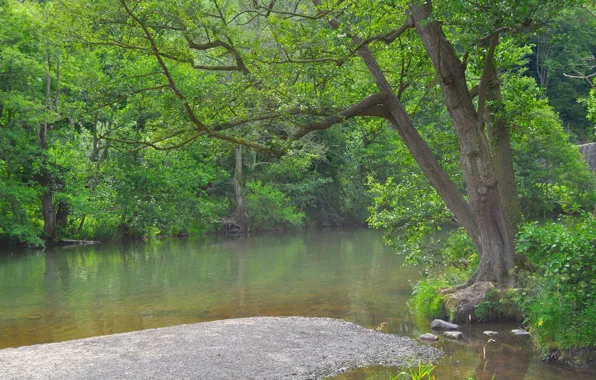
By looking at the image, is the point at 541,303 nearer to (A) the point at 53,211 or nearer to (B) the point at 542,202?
(A) the point at 53,211

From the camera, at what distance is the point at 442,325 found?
1170 cm

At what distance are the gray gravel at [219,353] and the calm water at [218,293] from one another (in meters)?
0.68

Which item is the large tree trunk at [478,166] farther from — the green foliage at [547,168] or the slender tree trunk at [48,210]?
the slender tree trunk at [48,210]

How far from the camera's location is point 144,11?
12.1 metres

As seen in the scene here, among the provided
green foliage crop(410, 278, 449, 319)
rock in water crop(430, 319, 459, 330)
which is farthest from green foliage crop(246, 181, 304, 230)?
rock in water crop(430, 319, 459, 330)

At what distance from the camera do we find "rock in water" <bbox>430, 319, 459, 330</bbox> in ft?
38.0

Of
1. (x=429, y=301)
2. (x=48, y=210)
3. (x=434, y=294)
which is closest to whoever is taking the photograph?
(x=429, y=301)

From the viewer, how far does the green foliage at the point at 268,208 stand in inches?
1638

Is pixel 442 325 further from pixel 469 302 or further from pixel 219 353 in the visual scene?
pixel 219 353

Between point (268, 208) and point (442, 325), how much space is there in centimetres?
3074

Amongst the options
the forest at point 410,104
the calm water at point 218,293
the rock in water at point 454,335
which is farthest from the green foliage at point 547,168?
the rock in water at point 454,335

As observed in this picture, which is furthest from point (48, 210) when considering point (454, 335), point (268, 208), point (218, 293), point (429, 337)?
point (454, 335)

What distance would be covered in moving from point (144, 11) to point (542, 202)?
3456 cm

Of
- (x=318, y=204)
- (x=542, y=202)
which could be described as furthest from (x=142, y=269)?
(x=542, y=202)
